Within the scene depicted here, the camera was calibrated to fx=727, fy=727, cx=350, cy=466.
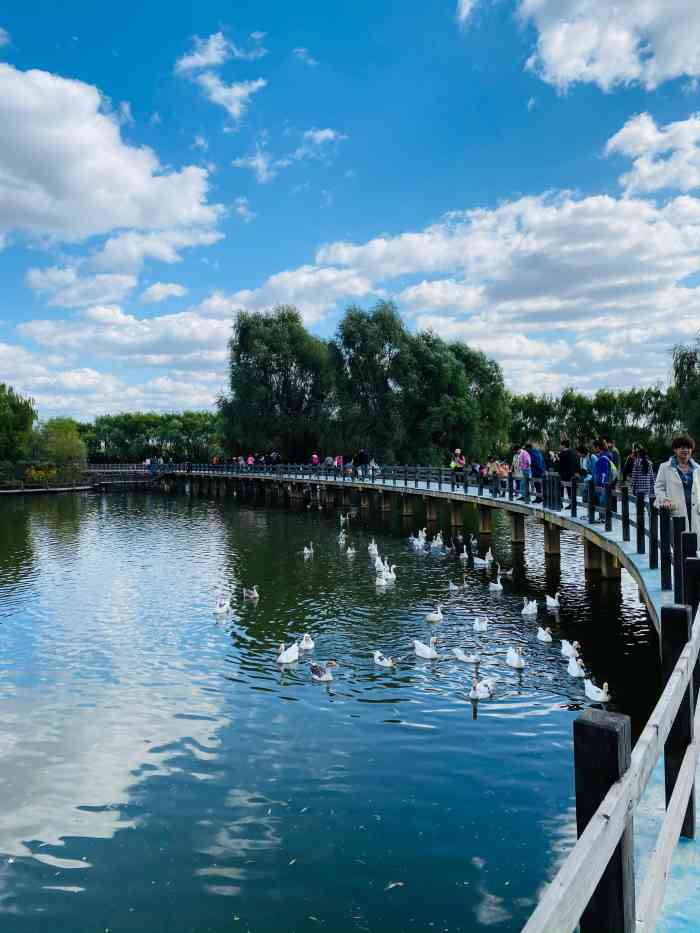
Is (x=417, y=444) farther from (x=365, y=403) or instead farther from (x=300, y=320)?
(x=300, y=320)

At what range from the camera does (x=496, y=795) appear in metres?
8.38

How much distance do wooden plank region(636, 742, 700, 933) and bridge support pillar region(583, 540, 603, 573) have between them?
17.5 m

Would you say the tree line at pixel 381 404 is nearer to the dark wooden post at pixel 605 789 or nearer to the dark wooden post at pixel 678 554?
the dark wooden post at pixel 678 554

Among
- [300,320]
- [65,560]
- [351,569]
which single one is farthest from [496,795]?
[300,320]

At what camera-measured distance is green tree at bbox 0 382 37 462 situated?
73.4m

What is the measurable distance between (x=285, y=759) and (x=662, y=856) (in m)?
6.99

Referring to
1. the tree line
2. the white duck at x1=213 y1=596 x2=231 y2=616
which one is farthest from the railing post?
the tree line

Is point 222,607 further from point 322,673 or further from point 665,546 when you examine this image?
point 665,546

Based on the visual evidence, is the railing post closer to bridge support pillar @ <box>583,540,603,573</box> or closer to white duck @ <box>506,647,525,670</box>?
white duck @ <box>506,647,525,670</box>

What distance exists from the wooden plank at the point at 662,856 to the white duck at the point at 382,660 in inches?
366

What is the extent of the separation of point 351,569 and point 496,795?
14989 mm

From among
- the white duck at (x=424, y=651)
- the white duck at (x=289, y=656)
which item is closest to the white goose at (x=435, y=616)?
the white duck at (x=424, y=651)

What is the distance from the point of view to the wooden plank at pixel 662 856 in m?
2.88

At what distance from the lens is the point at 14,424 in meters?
74.4
